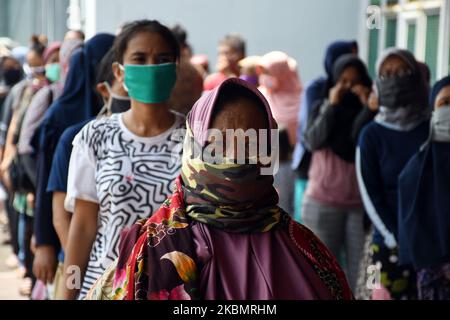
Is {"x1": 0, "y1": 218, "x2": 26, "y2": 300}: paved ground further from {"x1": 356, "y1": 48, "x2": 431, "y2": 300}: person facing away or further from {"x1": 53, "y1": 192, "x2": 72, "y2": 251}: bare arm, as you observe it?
{"x1": 53, "y1": 192, "x2": 72, "y2": 251}: bare arm

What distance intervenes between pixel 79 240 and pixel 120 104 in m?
0.65

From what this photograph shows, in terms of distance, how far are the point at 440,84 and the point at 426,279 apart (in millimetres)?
1000

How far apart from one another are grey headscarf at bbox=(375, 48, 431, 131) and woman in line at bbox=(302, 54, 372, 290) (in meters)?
0.70

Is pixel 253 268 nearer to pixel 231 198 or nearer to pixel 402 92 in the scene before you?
pixel 231 198

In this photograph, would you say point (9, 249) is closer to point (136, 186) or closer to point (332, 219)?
point (332, 219)

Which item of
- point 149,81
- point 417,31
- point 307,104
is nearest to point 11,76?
point 417,31

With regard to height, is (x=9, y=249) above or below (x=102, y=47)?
below

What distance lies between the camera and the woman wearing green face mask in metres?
3.14

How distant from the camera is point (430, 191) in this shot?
14.7ft

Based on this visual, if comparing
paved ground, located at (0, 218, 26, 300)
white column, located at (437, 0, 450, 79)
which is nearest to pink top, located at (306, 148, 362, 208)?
white column, located at (437, 0, 450, 79)

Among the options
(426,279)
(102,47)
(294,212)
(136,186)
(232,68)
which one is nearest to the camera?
(136,186)

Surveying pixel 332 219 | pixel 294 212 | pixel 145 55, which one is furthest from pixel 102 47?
pixel 294 212

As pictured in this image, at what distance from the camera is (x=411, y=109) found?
4719 millimetres

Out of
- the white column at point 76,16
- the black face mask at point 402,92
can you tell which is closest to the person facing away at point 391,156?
the black face mask at point 402,92
